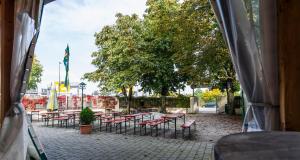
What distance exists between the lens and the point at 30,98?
15969 millimetres

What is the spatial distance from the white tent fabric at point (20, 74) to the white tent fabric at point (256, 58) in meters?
2.40

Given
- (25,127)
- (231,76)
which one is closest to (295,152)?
(25,127)

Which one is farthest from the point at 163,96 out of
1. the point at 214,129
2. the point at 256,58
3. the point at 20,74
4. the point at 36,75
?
the point at 36,75

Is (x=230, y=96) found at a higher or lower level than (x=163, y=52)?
lower

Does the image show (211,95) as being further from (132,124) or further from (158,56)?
(132,124)

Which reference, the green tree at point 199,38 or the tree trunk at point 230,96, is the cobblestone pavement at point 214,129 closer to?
the green tree at point 199,38

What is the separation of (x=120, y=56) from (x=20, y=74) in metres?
11.9

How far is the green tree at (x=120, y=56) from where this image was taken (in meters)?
14.9

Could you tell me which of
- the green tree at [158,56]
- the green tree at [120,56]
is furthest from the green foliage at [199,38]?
the green tree at [120,56]

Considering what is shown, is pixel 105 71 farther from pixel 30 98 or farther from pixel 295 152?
pixel 295 152

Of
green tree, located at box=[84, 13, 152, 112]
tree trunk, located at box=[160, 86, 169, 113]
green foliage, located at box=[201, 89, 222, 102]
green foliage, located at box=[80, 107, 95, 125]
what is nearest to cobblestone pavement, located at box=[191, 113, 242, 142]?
green foliage, located at box=[80, 107, 95, 125]

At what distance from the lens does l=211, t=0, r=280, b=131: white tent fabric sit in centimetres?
227

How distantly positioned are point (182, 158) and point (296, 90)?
114 inches

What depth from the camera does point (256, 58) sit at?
2.35 metres
